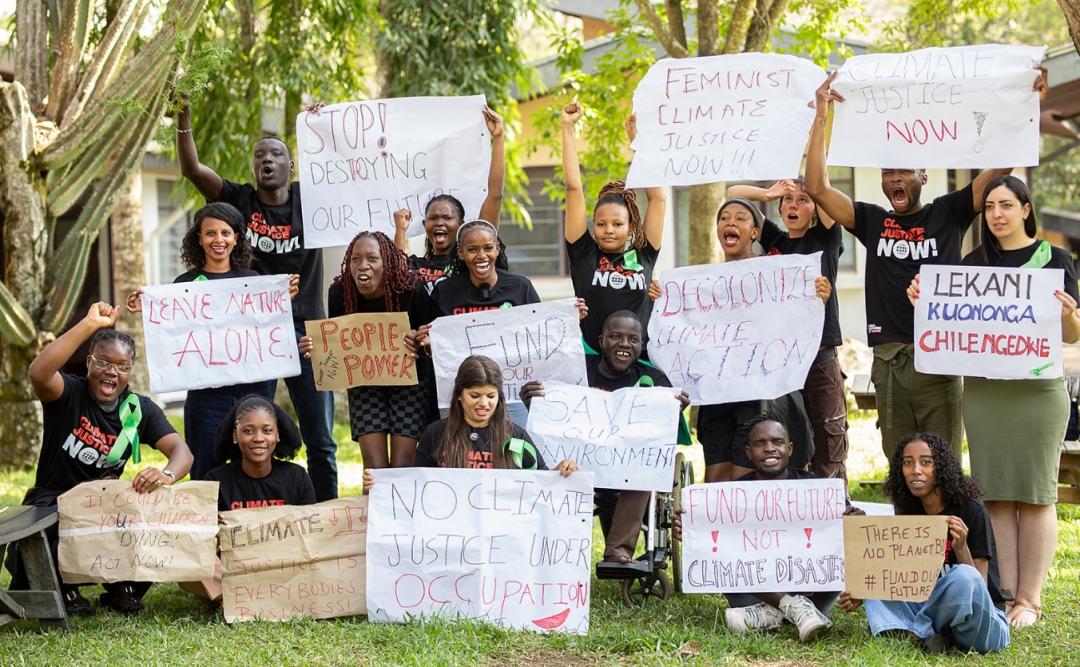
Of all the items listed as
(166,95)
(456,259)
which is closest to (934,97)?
(456,259)

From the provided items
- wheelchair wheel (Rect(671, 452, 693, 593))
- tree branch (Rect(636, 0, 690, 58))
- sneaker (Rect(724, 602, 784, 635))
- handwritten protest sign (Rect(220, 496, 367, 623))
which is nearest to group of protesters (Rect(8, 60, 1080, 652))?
sneaker (Rect(724, 602, 784, 635))

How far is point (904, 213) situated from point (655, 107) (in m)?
1.37

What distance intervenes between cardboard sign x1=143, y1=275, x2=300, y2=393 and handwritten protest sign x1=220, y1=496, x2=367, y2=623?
2.79 ft

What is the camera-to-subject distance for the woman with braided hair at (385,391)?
5.94 metres

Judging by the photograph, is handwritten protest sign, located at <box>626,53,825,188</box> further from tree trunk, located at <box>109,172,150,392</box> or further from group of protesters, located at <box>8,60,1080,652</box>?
tree trunk, located at <box>109,172,150,392</box>

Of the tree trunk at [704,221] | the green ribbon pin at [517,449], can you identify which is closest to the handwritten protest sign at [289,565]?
the green ribbon pin at [517,449]

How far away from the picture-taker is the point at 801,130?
19.8 feet

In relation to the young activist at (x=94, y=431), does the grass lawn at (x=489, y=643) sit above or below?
below

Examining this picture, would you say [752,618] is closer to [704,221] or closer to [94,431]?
[94,431]

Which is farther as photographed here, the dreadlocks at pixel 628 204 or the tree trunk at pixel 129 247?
the tree trunk at pixel 129 247

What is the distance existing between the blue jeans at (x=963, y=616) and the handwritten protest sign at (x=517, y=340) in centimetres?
182

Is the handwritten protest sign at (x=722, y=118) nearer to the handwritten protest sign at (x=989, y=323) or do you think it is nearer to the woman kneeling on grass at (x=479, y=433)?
the handwritten protest sign at (x=989, y=323)

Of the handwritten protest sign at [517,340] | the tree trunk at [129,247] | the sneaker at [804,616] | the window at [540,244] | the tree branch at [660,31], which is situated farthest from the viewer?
the window at [540,244]

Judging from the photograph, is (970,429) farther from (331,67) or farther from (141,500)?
(331,67)
